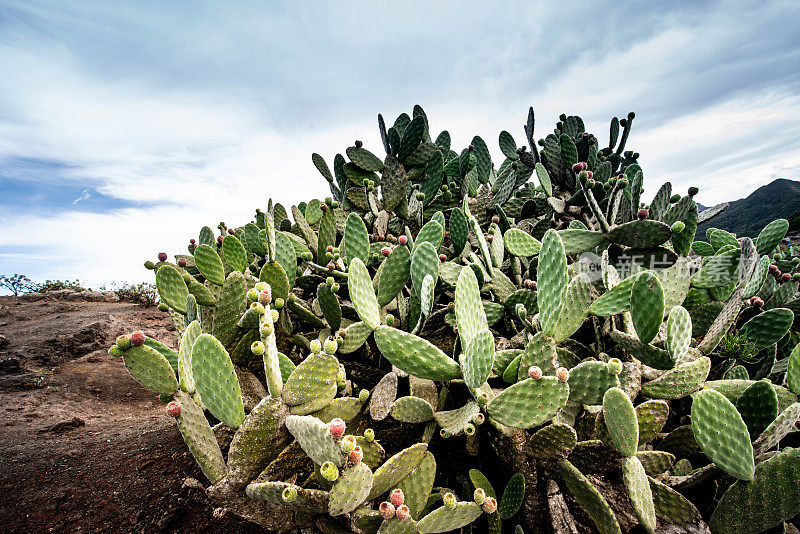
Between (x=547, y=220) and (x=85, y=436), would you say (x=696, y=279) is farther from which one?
(x=85, y=436)

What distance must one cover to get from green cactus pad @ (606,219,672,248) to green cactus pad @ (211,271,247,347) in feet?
5.75

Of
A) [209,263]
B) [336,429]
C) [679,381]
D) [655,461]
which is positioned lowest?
[655,461]

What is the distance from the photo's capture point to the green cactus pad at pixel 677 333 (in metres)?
1.25

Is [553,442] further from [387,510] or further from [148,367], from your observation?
[148,367]

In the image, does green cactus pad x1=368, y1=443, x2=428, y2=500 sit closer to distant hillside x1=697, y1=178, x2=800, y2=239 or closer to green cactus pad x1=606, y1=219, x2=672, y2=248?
green cactus pad x1=606, y1=219, x2=672, y2=248

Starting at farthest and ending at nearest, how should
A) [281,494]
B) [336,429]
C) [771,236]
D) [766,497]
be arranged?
[771,236], [766,497], [281,494], [336,429]

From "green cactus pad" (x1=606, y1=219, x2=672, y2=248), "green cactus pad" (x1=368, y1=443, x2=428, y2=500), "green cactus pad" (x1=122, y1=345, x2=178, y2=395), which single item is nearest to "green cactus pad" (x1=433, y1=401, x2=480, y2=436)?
"green cactus pad" (x1=368, y1=443, x2=428, y2=500)

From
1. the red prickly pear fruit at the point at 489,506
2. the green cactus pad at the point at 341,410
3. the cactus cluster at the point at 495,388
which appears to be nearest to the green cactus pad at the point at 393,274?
the cactus cluster at the point at 495,388

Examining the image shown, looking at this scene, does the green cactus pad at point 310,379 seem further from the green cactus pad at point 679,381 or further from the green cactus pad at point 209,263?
the green cactus pad at point 679,381

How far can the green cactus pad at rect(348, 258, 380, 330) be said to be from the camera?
53.7 inches

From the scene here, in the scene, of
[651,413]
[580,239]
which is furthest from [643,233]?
[651,413]

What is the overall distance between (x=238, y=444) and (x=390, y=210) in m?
1.68

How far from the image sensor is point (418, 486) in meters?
1.20

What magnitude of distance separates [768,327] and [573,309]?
3.60 ft
